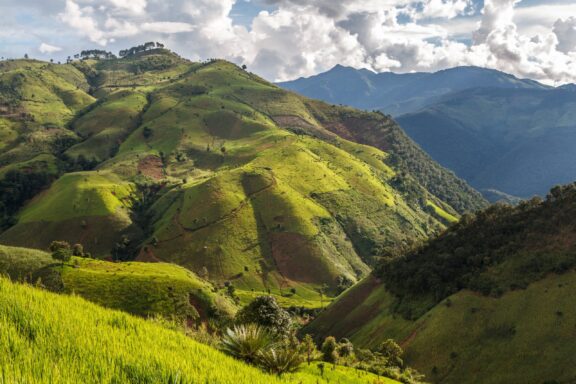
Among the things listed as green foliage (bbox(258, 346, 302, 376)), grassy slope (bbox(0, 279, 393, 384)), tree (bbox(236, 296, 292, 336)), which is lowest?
tree (bbox(236, 296, 292, 336))

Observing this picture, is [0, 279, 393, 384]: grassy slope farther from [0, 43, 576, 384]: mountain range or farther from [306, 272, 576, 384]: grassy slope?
[306, 272, 576, 384]: grassy slope

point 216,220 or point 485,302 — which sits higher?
point 216,220

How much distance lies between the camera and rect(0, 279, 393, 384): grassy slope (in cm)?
806

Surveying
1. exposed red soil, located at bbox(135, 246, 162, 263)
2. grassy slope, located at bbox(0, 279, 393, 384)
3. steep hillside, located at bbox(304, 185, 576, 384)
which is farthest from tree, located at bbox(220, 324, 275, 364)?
exposed red soil, located at bbox(135, 246, 162, 263)

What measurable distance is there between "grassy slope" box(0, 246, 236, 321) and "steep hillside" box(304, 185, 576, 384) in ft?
94.9

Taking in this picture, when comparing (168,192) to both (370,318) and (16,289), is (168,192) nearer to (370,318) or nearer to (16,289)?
(370,318)

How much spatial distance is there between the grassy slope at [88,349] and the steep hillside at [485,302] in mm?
58414

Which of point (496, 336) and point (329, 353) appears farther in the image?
point (496, 336)

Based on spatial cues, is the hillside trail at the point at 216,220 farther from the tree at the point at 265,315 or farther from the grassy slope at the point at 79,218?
the tree at the point at 265,315

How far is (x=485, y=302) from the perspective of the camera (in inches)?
2869

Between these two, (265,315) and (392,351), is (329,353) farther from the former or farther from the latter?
(392,351)

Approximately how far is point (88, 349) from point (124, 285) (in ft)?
297

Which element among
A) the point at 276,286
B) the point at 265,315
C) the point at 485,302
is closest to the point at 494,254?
the point at 485,302

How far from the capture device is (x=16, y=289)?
11.7 m
